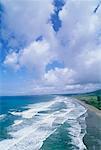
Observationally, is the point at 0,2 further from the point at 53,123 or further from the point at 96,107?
the point at 96,107

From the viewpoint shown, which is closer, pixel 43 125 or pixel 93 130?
pixel 93 130

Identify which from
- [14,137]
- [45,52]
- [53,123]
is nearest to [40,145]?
[14,137]

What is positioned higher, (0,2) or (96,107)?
(0,2)
